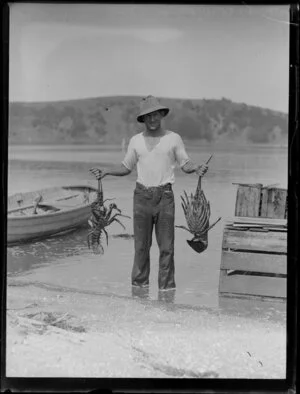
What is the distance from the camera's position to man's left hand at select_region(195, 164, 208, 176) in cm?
180

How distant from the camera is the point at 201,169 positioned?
5.90 ft

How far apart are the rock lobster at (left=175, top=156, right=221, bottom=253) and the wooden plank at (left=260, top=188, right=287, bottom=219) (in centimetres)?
15

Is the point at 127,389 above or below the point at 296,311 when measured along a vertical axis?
below

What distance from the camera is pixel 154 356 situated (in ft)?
5.69

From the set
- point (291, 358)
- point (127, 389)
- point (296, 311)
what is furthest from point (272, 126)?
point (127, 389)

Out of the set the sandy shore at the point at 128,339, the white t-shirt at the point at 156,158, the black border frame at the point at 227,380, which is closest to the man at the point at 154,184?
the white t-shirt at the point at 156,158

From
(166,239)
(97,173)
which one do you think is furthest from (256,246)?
(97,173)

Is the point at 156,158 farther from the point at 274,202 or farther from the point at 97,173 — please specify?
the point at 274,202

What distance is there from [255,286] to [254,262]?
0.24 feet

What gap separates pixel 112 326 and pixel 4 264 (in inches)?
14.7

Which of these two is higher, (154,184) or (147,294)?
(154,184)

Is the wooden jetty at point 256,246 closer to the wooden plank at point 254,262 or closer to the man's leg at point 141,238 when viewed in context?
the wooden plank at point 254,262

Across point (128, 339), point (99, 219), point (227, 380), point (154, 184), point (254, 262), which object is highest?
point (154, 184)

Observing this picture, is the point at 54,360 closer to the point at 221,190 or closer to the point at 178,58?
the point at 221,190
